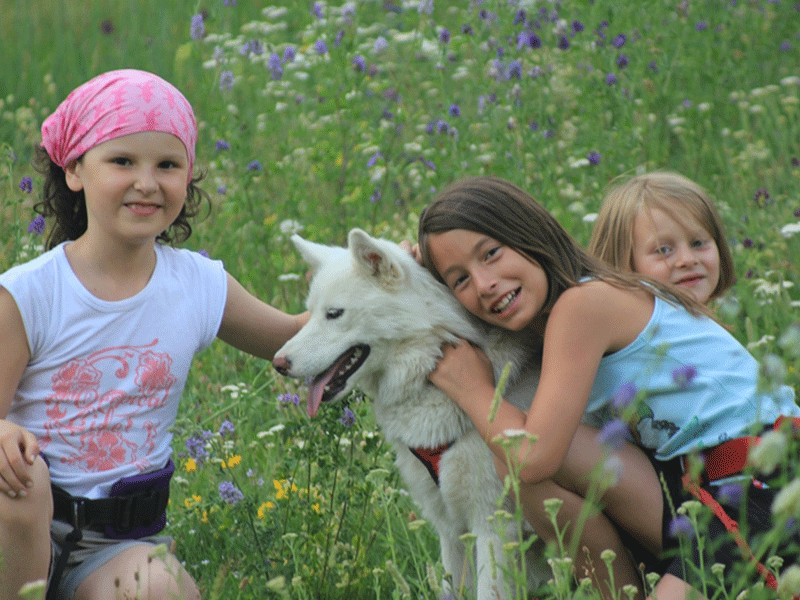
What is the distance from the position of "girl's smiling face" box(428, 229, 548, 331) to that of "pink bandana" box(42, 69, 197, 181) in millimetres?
766

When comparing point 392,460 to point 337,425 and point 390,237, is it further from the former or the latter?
point 390,237

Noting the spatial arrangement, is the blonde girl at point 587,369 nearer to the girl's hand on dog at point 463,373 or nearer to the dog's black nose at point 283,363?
the girl's hand on dog at point 463,373

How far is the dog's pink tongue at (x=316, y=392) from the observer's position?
253 cm

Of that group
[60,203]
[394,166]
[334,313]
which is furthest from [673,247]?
[394,166]

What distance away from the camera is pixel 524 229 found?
251cm

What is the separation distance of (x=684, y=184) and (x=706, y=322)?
637 millimetres

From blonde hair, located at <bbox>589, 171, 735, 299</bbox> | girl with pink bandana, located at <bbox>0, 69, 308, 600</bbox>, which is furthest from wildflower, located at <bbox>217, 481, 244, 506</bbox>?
blonde hair, located at <bbox>589, 171, 735, 299</bbox>

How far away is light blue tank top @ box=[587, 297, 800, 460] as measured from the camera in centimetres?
235

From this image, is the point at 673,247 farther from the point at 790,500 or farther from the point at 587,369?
the point at 790,500

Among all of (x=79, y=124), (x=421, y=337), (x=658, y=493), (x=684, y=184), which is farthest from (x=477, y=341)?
(x=79, y=124)

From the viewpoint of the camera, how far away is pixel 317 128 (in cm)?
485

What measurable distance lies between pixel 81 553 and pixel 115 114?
44.5 inches

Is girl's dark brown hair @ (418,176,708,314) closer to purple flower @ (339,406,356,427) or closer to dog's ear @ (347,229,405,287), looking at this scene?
dog's ear @ (347,229,405,287)

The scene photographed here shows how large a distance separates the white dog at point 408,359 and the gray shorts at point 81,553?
0.62 metres
